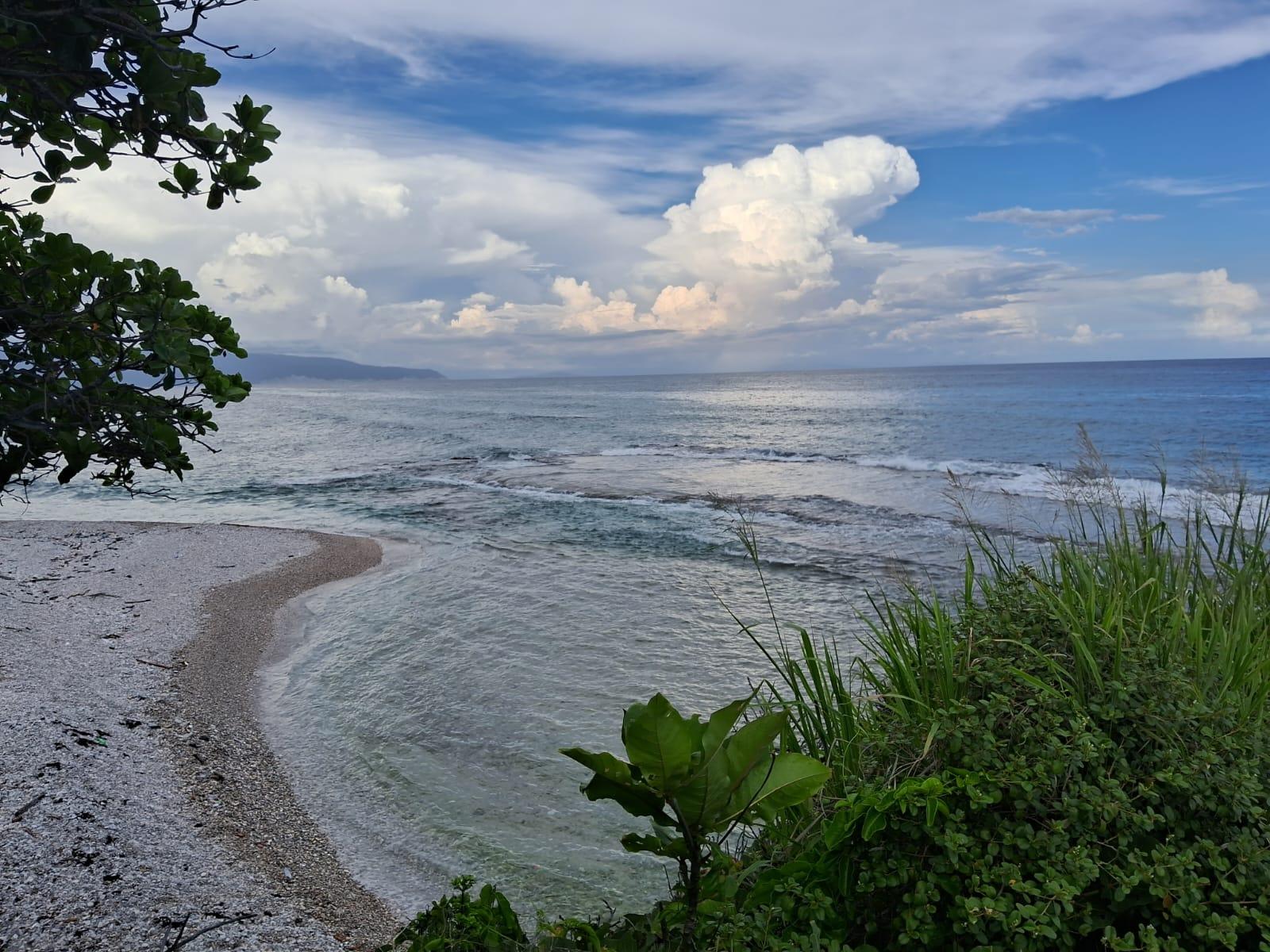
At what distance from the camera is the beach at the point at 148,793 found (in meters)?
3.67

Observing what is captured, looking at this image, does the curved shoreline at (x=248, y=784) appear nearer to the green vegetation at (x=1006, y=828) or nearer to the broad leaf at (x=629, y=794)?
the green vegetation at (x=1006, y=828)

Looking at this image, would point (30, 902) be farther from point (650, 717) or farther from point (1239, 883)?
point (1239, 883)

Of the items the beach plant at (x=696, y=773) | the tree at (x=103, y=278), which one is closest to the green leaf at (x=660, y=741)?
the beach plant at (x=696, y=773)

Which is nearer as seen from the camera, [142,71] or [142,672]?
[142,71]

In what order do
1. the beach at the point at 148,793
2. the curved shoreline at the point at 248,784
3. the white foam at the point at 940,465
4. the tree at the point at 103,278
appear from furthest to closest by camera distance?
1. the white foam at the point at 940,465
2. the curved shoreline at the point at 248,784
3. the beach at the point at 148,793
4. the tree at the point at 103,278

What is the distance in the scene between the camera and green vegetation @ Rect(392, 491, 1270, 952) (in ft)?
7.78

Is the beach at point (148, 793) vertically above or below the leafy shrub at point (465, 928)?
below

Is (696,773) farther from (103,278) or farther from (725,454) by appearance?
(725,454)

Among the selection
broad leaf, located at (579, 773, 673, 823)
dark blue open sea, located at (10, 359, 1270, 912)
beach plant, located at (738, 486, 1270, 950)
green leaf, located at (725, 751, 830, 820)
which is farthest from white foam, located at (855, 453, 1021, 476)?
broad leaf, located at (579, 773, 673, 823)

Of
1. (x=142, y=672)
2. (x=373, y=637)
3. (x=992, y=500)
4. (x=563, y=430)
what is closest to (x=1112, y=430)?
→ (x=992, y=500)

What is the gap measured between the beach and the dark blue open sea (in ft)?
1.38

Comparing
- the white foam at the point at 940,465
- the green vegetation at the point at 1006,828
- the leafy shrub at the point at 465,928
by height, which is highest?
the green vegetation at the point at 1006,828

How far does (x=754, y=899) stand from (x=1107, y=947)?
3.52 feet

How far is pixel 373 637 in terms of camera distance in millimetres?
9953
